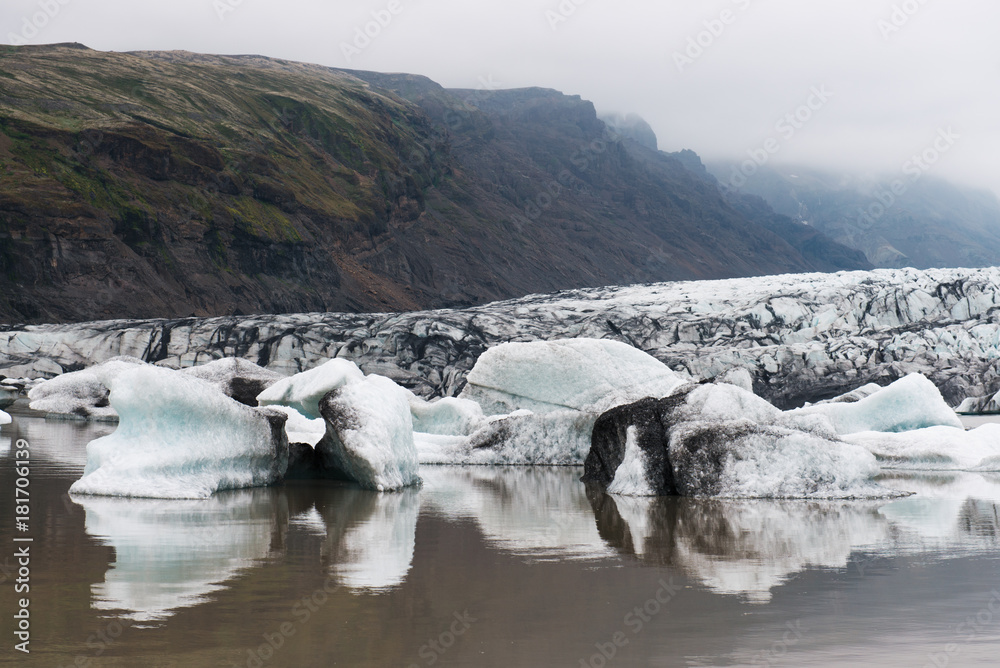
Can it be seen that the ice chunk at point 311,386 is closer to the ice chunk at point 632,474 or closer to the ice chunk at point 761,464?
the ice chunk at point 632,474

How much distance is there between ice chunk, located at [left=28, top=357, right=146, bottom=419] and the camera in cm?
2009

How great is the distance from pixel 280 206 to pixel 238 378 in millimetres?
48555

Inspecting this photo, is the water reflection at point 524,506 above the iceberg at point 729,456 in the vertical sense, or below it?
below

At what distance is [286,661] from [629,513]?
4.65 m

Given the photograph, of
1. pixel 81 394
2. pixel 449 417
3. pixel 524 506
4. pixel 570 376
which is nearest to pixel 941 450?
pixel 570 376

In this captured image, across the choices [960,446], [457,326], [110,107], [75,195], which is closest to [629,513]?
[960,446]

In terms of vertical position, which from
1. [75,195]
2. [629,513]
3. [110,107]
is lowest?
[629,513]

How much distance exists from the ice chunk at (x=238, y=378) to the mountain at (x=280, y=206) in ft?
103

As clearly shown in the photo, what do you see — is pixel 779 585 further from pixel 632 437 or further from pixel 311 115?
pixel 311 115

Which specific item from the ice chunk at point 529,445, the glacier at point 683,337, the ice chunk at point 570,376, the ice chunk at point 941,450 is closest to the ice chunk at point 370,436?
the ice chunk at point 529,445

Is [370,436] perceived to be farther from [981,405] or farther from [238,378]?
[981,405]

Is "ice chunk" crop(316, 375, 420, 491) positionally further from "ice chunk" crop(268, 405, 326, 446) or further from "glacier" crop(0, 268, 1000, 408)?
"glacier" crop(0, 268, 1000, 408)

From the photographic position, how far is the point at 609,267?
93.5 m

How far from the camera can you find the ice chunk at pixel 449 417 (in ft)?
45.7
